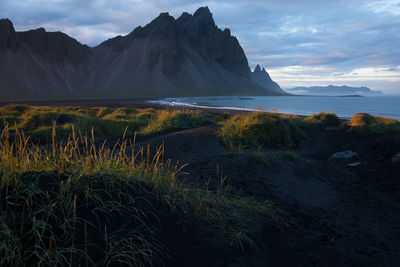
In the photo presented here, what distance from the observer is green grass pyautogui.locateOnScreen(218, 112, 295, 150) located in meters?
8.56

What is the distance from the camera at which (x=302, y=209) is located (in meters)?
4.28

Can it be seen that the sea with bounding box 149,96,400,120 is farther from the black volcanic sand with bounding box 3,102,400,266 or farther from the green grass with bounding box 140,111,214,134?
the black volcanic sand with bounding box 3,102,400,266

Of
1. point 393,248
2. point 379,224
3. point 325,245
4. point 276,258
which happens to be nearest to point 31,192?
point 276,258

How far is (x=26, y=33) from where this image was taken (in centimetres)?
8944

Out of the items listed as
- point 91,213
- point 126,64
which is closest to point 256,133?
point 91,213

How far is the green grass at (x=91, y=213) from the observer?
7.36 feet

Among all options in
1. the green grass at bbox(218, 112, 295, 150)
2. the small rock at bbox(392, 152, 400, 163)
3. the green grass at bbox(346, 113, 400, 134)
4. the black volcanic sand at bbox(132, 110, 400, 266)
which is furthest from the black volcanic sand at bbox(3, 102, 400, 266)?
the green grass at bbox(346, 113, 400, 134)

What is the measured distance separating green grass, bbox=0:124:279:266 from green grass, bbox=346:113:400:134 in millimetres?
11000

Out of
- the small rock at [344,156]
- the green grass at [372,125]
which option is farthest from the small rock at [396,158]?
the green grass at [372,125]

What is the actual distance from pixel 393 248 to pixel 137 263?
9.50ft

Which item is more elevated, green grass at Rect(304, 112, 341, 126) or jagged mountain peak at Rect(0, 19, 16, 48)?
jagged mountain peak at Rect(0, 19, 16, 48)

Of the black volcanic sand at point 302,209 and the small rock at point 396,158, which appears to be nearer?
the black volcanic sand at point 302,209

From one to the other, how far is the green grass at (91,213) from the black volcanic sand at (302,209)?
0.19m

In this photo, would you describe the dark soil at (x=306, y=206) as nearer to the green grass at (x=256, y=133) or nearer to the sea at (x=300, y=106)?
the green grass at (x=256, y=133)
